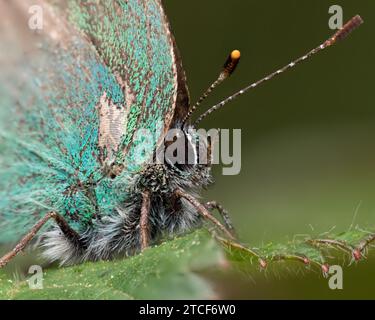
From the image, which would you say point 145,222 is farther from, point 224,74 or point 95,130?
point 224,74

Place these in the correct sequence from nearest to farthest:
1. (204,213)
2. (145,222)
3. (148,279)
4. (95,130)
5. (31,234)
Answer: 1. (148,279)
2. (204,213)
3. (31,234)
4. (145,222)
5. (95,130)

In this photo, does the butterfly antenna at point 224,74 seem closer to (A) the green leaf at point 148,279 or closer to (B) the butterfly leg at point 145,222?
(B) the butterfly leg at point 145,222

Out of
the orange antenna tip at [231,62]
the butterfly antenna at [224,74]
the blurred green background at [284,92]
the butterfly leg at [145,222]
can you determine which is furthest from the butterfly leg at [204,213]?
the blurred green background at [284,92]

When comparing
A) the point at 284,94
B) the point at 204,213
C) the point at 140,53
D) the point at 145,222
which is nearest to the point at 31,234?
Answer: the point at 145,222

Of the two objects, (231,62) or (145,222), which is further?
(231,62)

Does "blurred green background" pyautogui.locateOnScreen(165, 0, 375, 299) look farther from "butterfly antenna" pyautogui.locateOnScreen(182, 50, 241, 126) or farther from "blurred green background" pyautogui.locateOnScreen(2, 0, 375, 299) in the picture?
"butterfly antenna" pyautogui.locateOnScreen(182, 50, 241, 126)
